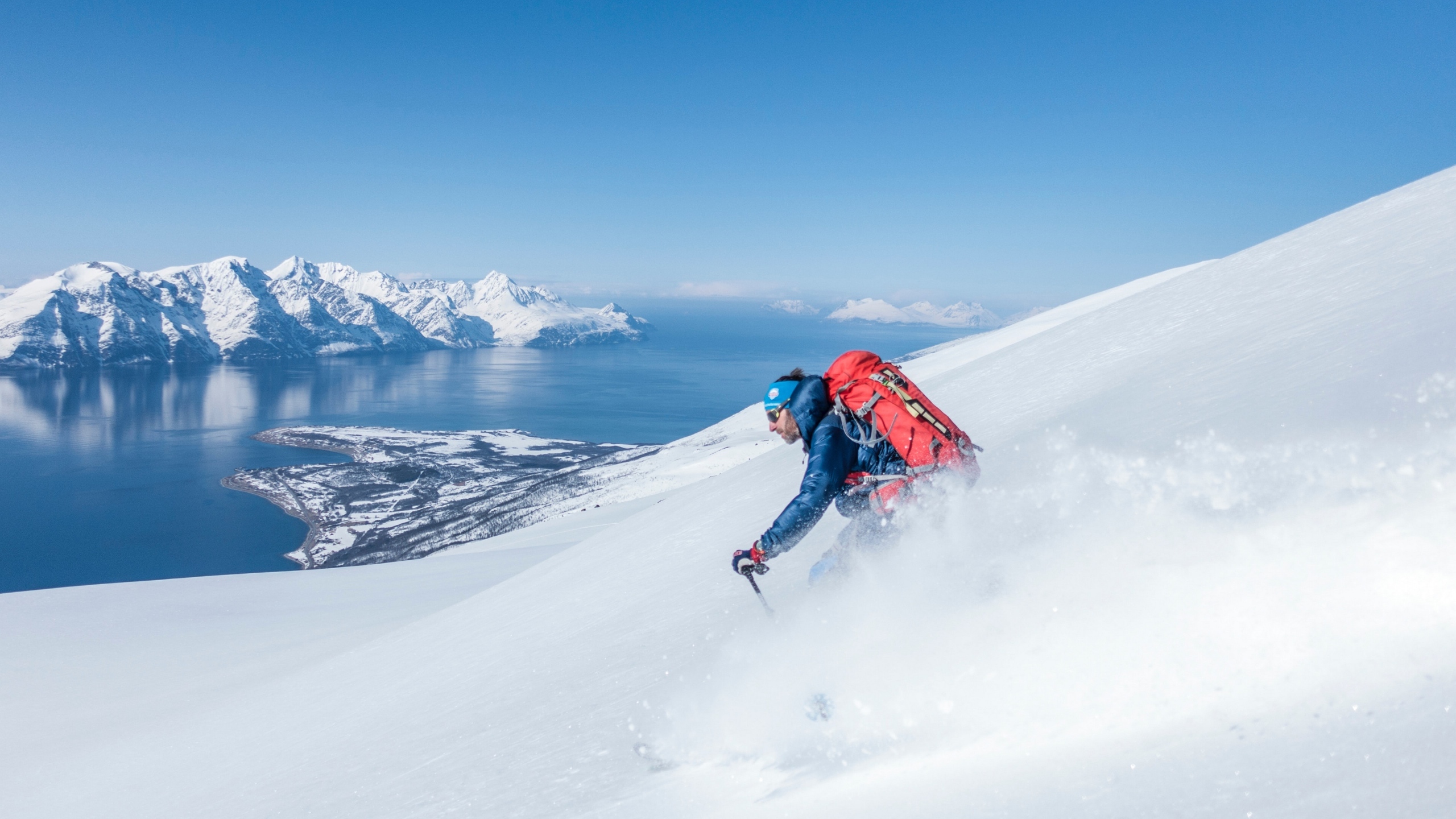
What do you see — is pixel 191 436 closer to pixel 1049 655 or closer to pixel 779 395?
pixel 779 395

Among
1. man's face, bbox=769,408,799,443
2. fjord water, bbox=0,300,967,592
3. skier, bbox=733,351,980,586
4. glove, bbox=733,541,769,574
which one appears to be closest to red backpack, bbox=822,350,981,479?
skier, bbox=733,351,980,586

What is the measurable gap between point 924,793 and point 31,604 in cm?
1681

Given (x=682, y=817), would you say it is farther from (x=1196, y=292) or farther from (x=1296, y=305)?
(x=1196, y=292)

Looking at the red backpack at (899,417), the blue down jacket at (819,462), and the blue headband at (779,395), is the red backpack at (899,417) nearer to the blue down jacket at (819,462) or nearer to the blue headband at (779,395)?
the blue down jacket at (819,462)

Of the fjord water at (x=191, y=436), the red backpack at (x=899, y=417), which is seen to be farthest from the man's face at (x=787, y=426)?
the fjord water at (x=191, y=436)

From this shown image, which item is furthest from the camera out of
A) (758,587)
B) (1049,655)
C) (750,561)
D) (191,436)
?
(191,436)

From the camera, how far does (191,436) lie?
377ft

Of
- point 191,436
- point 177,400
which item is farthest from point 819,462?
point 177,400

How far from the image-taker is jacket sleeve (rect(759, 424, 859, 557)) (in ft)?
12.1

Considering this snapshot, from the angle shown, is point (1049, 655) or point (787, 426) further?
point (787, 426)

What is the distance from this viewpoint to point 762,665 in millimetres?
3930

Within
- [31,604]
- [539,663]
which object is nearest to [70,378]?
[31,604]

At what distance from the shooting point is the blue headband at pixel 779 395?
3.83m

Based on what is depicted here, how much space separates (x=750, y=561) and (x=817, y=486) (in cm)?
61
